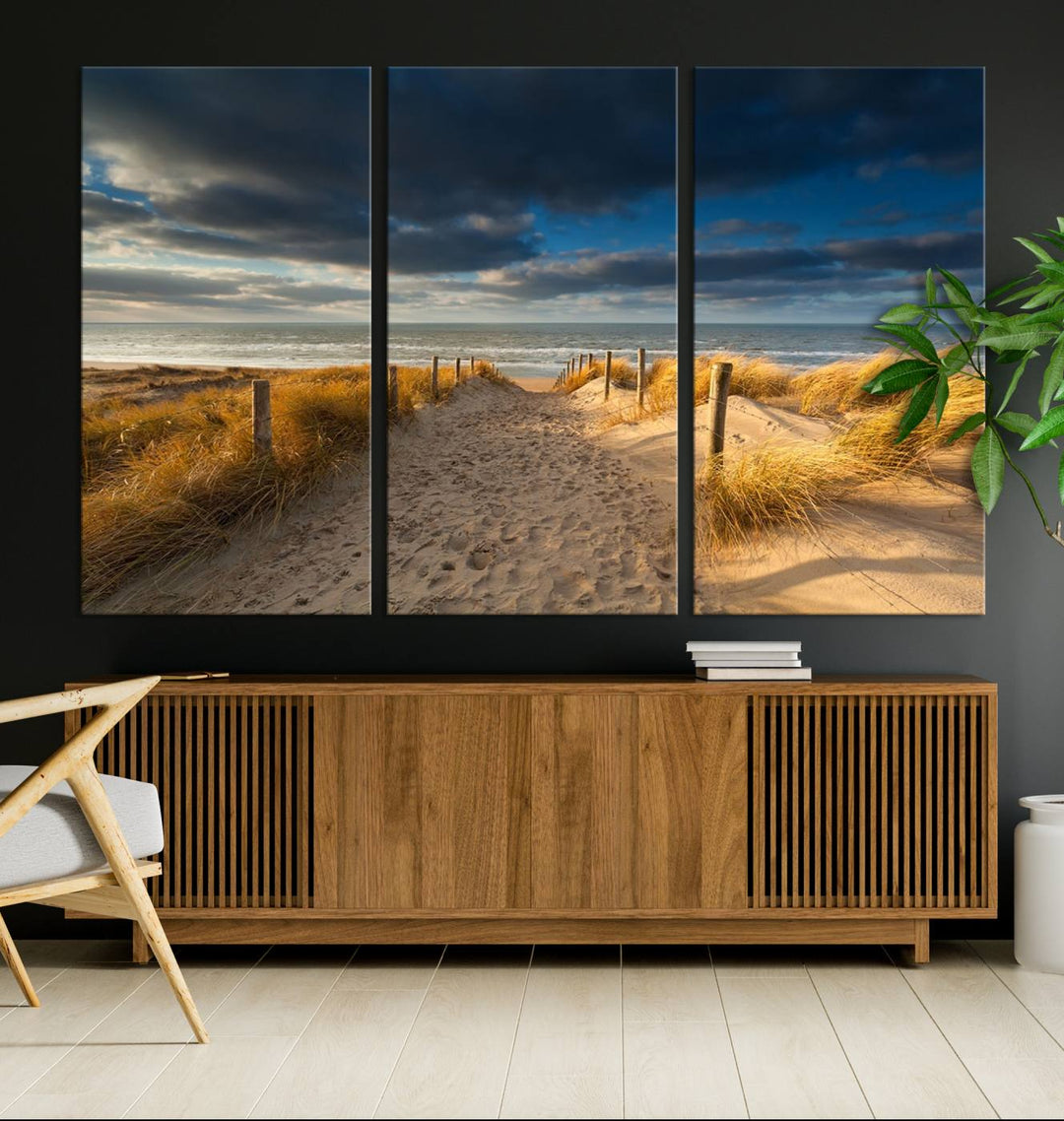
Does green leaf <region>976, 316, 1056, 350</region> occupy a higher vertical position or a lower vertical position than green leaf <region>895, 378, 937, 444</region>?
higher

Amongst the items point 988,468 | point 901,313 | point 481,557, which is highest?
point 901,313

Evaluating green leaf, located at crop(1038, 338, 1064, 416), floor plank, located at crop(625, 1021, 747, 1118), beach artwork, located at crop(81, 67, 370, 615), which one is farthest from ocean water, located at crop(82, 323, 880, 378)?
floor plank, located at crop(625, 1021, 747, 1118)

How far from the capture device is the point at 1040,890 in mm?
3199

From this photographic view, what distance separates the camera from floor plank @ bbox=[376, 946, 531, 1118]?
94.7 inches

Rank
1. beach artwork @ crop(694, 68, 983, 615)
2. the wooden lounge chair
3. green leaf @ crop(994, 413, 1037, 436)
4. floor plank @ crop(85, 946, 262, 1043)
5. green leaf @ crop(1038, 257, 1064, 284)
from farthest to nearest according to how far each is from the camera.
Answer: beach artwork @ crop(694, 68, 983, 615)
green leaf @ crop(994, 413, 1037, 436)
green leaf @ crop(1038, 257, 1064, 284)
floor plank @ crop(85, 946, 262, 1043)
the wooden lounge chair

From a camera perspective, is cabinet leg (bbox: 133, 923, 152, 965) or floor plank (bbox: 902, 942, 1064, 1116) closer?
floor plank (bbox: 902, 942, 1064, 1116)

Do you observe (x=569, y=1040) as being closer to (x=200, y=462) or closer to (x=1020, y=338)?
(x=200, y=462)

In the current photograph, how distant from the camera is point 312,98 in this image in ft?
11.7

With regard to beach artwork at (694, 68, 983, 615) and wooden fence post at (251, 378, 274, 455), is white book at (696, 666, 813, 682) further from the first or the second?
wooden fence post at (251, 378, 274, 455)

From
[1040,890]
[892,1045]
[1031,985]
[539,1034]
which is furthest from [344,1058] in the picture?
[1040,890]

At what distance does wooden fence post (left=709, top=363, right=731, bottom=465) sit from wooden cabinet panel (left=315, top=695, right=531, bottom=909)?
37.9 inches

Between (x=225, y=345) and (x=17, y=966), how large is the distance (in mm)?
1797

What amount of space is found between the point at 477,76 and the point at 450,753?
1.97 metres

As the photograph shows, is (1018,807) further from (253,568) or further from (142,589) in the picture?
(142,589)
